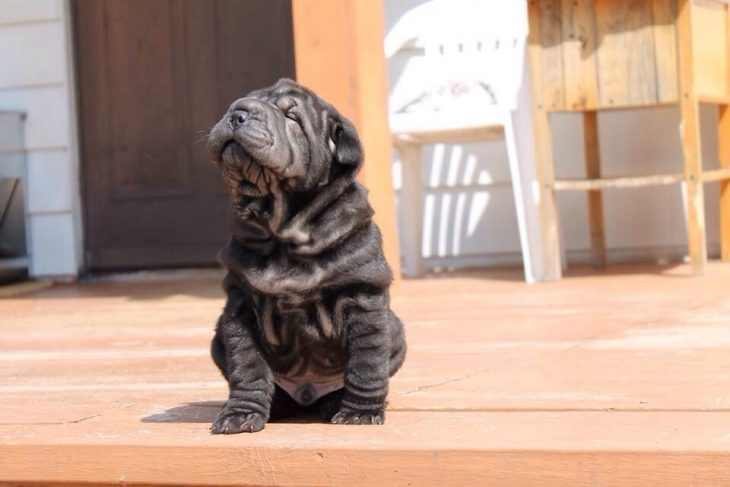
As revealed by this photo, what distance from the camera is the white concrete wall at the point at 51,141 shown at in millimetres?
6086

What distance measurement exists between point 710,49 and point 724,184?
1.76 feet

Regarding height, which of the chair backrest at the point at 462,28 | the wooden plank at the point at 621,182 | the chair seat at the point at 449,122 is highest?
the chair backrest at the point at 462,28

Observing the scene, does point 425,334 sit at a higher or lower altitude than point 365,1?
lower

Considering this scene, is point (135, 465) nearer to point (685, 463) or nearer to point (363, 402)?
point (363, 402)

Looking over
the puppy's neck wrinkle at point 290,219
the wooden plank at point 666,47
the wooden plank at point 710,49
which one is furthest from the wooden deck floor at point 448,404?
the wooden plank at point 710,49

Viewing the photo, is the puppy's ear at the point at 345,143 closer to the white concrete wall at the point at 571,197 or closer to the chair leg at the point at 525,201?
the chair leg at the point at 525,201

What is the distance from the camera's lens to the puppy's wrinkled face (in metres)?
2.01

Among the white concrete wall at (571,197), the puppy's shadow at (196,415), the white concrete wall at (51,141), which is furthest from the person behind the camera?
the white concrete wall at (51,141)

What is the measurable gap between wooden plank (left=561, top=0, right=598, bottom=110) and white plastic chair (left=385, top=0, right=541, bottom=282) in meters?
0.24

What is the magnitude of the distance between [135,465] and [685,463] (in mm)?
831

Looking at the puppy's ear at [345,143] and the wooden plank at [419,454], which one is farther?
the puppy's ear at [345,143]

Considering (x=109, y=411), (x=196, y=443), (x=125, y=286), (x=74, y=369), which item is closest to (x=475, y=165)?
(x=125, y=286)

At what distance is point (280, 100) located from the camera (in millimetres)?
2109

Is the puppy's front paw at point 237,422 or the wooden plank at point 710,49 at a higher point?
the wooden plank at point 710,49
